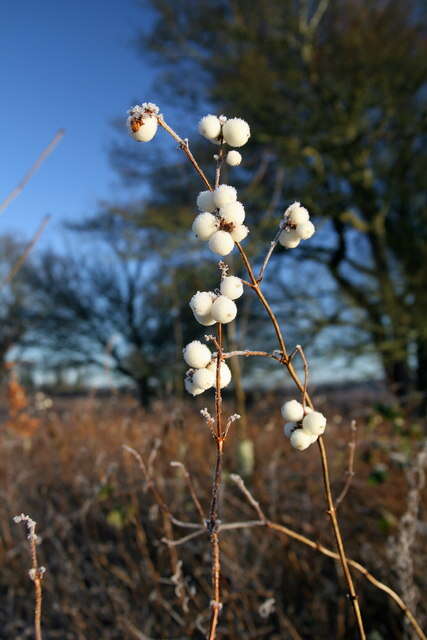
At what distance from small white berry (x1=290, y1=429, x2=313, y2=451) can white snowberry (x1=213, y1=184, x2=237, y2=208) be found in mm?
276

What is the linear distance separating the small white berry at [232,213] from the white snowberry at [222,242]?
0.05ft

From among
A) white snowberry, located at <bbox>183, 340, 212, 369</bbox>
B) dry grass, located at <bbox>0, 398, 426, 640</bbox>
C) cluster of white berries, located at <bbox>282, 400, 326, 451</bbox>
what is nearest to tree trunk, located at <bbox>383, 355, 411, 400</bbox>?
dry grass, located at <bbox>0, 398, 426, 640</bbox>

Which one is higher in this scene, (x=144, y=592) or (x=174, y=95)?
(x=174, y=95)

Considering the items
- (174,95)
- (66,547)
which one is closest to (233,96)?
(174,95)

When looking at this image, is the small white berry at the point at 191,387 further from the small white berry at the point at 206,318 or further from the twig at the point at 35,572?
the twig at the point at 35,572

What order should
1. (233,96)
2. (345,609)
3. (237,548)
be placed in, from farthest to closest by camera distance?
(233,96) → (237,548) → (345,609)

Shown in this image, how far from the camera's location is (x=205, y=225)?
1.83ft

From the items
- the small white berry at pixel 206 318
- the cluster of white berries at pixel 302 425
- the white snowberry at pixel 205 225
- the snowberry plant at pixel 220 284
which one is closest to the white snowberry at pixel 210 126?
the snowberry plant at pixel 220 284

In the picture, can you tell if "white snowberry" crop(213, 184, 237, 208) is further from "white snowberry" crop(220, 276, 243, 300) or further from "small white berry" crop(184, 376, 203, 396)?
→ "small white berry" crop(184, 376, 203, 396)

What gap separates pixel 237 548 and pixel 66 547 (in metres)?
0.86

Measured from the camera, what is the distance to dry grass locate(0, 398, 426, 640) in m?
1.66

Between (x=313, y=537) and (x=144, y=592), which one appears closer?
(x=144, y=592)

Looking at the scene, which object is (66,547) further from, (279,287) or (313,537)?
(279,287)

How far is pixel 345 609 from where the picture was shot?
178 cm
